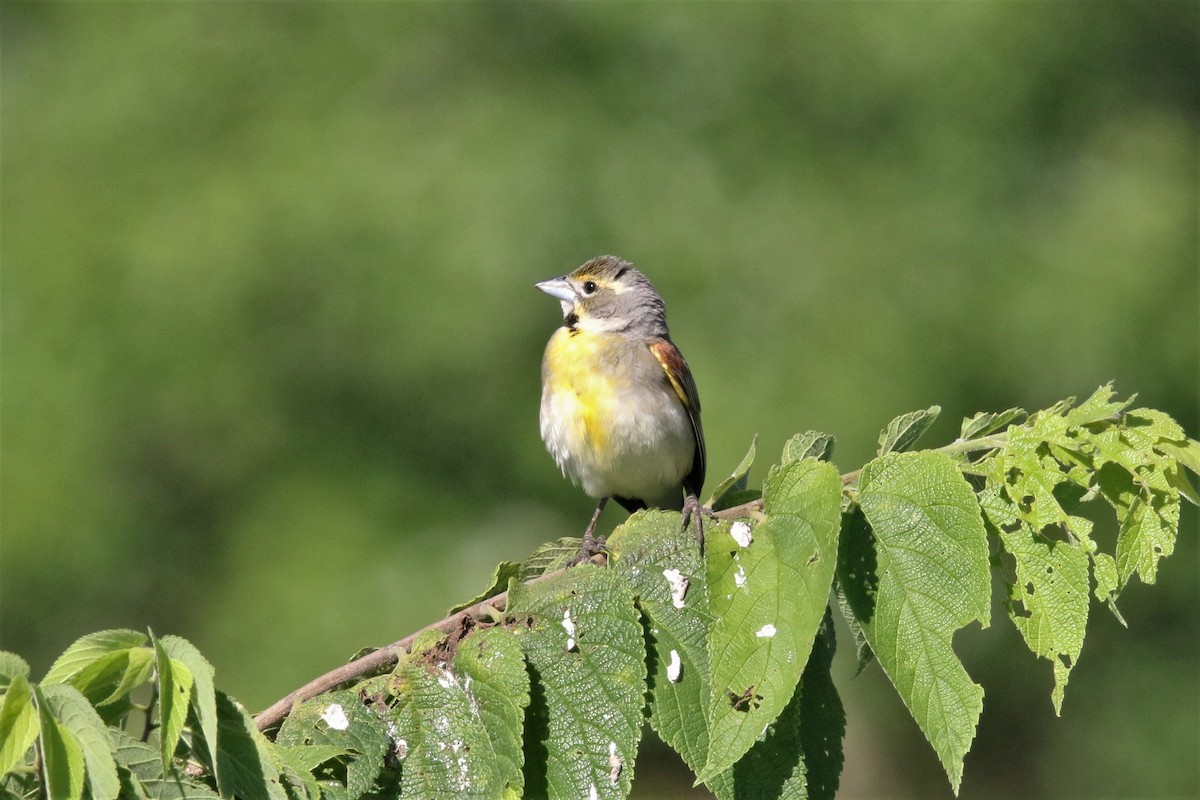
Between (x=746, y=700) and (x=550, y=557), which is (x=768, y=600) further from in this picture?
(x=550, y=557)

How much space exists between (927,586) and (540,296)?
29.7 feet

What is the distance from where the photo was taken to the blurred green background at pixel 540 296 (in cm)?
1121

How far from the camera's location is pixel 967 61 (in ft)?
40.7

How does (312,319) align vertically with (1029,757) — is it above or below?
above

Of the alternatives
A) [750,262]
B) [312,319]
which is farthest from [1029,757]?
[312,319]

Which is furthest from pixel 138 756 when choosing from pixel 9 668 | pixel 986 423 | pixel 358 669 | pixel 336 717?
pixel 986 423

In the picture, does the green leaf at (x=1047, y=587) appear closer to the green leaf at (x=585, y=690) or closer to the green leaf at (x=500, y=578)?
the green leaf at (x=585, y=690)

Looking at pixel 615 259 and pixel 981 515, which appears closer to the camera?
pixel 981 515

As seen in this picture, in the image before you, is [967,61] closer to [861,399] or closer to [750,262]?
[750,262]

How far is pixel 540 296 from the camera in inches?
452

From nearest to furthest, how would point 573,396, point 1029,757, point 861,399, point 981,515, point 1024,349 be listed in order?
1. point 981,515
2. point 573,396
3. point 861,399
4. point 1024,349
5. point 1029,757

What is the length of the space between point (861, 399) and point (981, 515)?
8.00m

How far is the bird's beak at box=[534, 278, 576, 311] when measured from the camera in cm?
587

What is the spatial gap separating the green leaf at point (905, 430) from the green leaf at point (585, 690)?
0.65 meters
